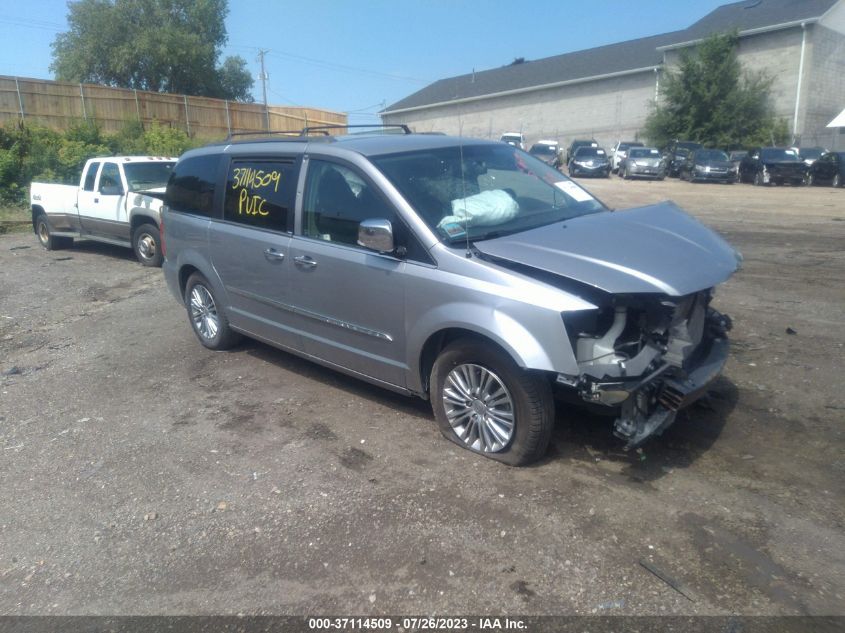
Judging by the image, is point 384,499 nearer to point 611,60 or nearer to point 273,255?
point 273,255

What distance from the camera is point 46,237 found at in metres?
14.7

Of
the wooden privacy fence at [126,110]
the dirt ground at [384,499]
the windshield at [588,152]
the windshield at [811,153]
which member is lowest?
the dirt ground at [384,499]

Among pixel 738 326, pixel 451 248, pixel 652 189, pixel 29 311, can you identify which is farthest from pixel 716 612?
pixel 652 189

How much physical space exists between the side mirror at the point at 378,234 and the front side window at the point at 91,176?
1057cm

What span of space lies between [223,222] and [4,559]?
128 inches

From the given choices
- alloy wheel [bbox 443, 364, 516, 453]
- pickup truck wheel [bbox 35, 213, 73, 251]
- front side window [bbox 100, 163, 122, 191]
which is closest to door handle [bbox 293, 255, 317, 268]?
alloy wheel [bbox 443, 364, 516, 453]

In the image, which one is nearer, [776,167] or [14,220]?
[14,220]

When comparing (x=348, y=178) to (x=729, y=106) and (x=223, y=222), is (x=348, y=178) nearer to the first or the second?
(x=223, y=222)

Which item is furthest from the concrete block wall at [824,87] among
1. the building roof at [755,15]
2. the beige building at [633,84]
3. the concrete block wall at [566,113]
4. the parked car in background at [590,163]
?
the parked car in background at [590,163]

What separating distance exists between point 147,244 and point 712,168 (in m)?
23.8

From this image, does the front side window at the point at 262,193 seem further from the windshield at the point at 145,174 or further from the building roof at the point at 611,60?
the building roof at the point at 611,60

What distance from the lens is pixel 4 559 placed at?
148 inches

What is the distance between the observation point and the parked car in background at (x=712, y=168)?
28.6 meters

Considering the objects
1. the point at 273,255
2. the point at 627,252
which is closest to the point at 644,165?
the point at 273,255
